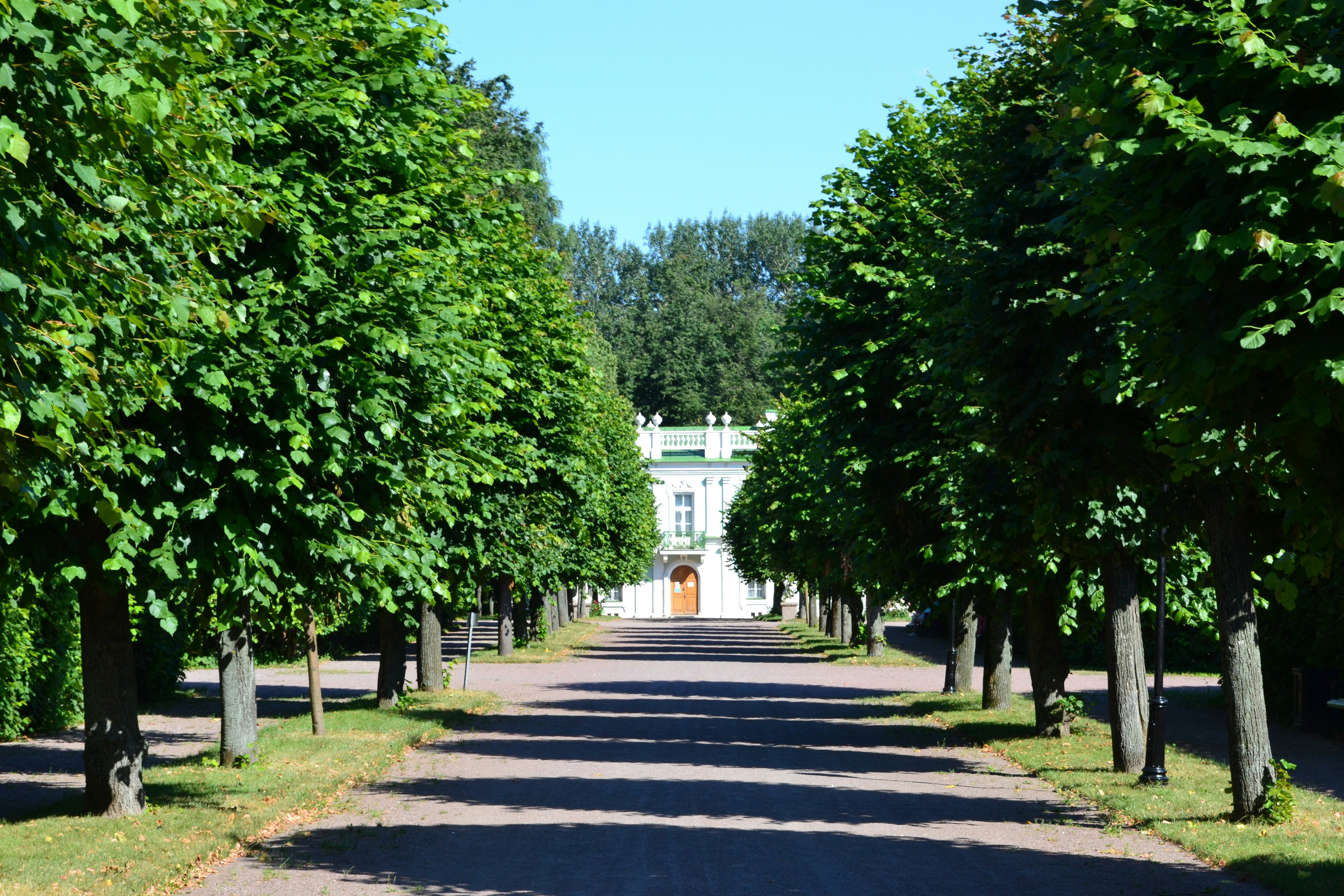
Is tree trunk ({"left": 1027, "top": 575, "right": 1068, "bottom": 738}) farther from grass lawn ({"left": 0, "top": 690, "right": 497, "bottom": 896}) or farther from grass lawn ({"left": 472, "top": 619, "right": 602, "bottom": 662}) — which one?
grass lawn ({"left": 472, "top": 619, "right": 602, "bottom": 662})

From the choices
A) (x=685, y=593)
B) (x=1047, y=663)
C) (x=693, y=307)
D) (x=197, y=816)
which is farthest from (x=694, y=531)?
(x=197, y=816)

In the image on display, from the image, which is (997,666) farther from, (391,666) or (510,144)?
(510,144)

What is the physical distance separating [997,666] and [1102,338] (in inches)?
471

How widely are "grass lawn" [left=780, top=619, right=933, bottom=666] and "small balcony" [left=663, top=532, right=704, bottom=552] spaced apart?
30.0 meters

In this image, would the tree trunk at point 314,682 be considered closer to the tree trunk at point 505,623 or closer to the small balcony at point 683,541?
the tree trunk at point 505,623

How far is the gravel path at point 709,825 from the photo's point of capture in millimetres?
9680

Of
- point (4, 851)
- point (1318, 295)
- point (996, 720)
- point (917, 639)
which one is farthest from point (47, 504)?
point (917, 639)

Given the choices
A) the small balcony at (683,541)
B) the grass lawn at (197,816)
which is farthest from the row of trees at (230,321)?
the small balcony at (683,541)

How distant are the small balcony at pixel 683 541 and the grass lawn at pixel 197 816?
6830cm

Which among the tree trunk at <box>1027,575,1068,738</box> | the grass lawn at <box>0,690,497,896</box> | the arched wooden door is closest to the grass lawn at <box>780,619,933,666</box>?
the tree trunk at <box>1027,575,1068,738</box>

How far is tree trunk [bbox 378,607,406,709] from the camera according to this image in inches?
894

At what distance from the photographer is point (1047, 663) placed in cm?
1811

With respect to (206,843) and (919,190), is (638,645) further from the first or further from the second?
(206,843)

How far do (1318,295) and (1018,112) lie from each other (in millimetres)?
7608
